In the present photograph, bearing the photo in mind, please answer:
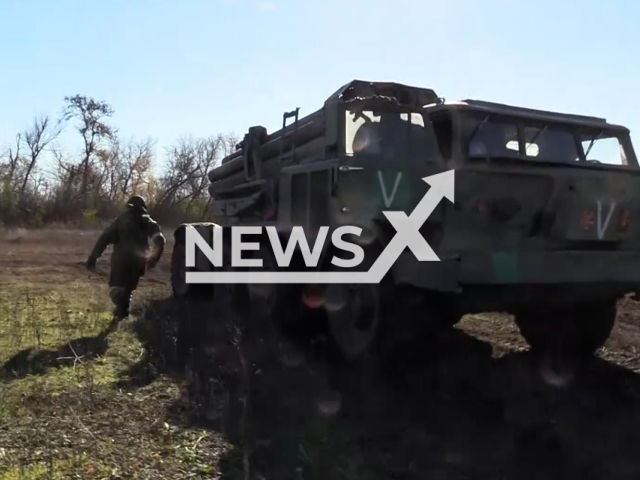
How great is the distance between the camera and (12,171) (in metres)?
50.7

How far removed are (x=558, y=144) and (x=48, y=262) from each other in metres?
13.1

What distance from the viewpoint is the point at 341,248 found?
5.73 metres

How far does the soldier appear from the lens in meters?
7.80

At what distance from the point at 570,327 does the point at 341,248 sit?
7.07 feet

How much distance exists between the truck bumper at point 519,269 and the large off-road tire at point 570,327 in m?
0.78

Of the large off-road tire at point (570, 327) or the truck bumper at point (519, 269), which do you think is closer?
the truck bumper at point (519, 269)

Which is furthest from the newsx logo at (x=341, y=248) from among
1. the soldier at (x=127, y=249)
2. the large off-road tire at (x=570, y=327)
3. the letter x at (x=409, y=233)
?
the large off-road tire at (x=570, y=327)

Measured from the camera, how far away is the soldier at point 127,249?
7801 millimetres

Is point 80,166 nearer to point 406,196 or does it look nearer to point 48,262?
point 48,262

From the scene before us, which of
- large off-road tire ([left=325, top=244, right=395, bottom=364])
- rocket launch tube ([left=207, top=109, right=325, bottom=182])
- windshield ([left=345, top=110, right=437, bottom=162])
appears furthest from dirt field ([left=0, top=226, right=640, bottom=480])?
rocket launch tube ([left=207, top=109, right=325, bottom=182])

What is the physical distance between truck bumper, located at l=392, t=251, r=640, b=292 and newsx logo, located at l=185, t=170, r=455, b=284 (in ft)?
0.33

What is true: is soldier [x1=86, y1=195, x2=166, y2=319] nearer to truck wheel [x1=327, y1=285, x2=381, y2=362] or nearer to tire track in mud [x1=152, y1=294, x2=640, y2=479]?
tire track in mud [x1=152, y1=294, x2=640, y2=479]

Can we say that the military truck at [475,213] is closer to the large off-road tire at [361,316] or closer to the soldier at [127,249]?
the large off-road tire at [361,316]

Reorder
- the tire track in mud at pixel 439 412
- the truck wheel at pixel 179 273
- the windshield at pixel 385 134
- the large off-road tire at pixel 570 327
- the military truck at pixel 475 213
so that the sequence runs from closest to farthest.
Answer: the tire track in mud at pixel 439 412 → the military truck at pixel 475 213 → the windshield at pixel 385 134 → the large off-road tire at pixel 570 327 → the truck wheel at pixel 179 273
